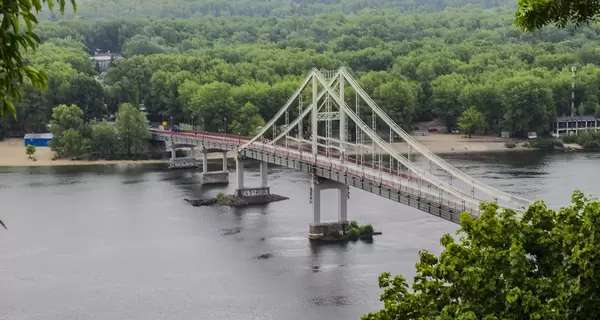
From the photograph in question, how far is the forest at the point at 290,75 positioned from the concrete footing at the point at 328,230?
19.0 m

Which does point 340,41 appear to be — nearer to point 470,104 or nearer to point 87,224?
point 470,104

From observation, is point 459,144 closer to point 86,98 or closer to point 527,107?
point 527,107

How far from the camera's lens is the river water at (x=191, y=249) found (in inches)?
1187

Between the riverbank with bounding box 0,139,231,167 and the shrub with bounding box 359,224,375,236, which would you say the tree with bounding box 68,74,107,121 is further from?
the shrub with bounding box 359,224,375,236

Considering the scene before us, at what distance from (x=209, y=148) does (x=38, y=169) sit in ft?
38.0

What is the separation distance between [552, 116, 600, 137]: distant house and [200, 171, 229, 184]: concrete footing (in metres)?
32.3

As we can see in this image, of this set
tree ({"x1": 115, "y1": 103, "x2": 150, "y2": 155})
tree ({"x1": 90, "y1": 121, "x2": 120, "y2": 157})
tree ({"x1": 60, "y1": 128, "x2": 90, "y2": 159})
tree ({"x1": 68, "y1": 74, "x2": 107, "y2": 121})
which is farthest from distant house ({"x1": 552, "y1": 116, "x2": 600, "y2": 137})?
tree ({"x1": 60, "y1": 128, "x2": 90, "y2": 159})

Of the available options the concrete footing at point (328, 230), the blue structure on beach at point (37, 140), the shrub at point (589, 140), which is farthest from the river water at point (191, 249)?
the shrub at point (589, 140)

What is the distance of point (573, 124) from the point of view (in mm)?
80375

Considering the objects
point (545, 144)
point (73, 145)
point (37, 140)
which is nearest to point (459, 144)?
point (545, 144)

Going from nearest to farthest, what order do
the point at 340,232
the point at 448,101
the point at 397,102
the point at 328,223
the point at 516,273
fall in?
the point at 516,273 < the point at 340,232 < the point at 328,223 < the point at 397,102 < the point at 448,101

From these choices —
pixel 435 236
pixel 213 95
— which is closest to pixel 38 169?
pixel 213 95

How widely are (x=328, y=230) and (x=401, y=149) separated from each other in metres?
33.0

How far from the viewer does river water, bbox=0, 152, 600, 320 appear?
3016 cm
